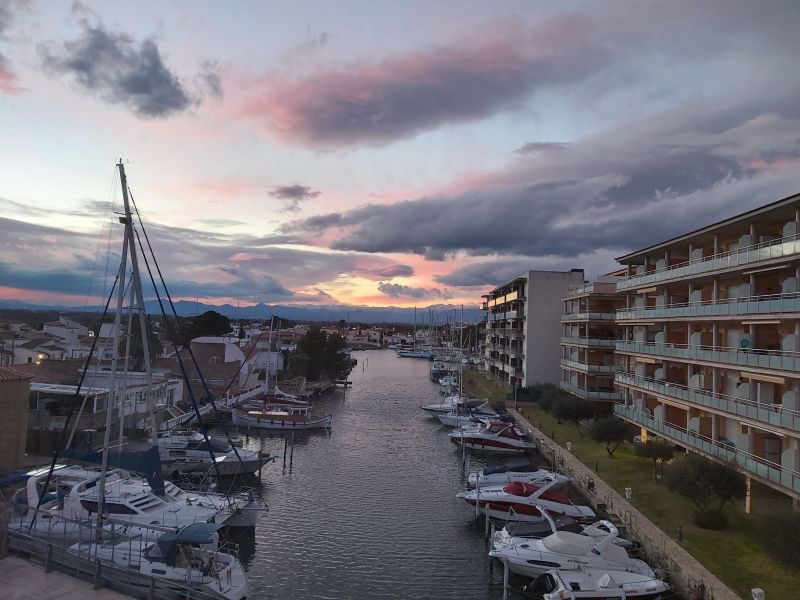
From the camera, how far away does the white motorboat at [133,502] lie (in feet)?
83.7

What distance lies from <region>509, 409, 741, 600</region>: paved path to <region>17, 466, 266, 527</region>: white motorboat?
1805 cm

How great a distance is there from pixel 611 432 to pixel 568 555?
750 inches

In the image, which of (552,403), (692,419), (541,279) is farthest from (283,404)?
(692,419)

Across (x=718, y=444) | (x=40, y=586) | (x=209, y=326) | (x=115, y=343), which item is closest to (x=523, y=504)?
(x=718, y=444)

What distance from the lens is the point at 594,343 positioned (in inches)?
2195

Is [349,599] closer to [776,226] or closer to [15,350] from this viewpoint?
[776,226]

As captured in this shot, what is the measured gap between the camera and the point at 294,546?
89.6ft

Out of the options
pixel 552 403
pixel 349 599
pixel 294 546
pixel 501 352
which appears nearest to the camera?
pixel 349 599

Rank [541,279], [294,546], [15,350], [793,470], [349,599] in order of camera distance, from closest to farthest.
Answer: [349,599]
[793,470]
[294,546]
[15,350]
[541,279]

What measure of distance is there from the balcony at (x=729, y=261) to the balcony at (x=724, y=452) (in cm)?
921

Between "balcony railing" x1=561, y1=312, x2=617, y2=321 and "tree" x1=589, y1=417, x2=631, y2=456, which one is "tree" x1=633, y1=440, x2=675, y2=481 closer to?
"tree" x1=589, y1=417, x2=631, y2=456

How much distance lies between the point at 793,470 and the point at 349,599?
62.0 feet

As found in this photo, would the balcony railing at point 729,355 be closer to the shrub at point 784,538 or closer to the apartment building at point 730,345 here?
the apartment building at point 730,345

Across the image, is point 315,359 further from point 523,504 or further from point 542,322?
point 523,504
